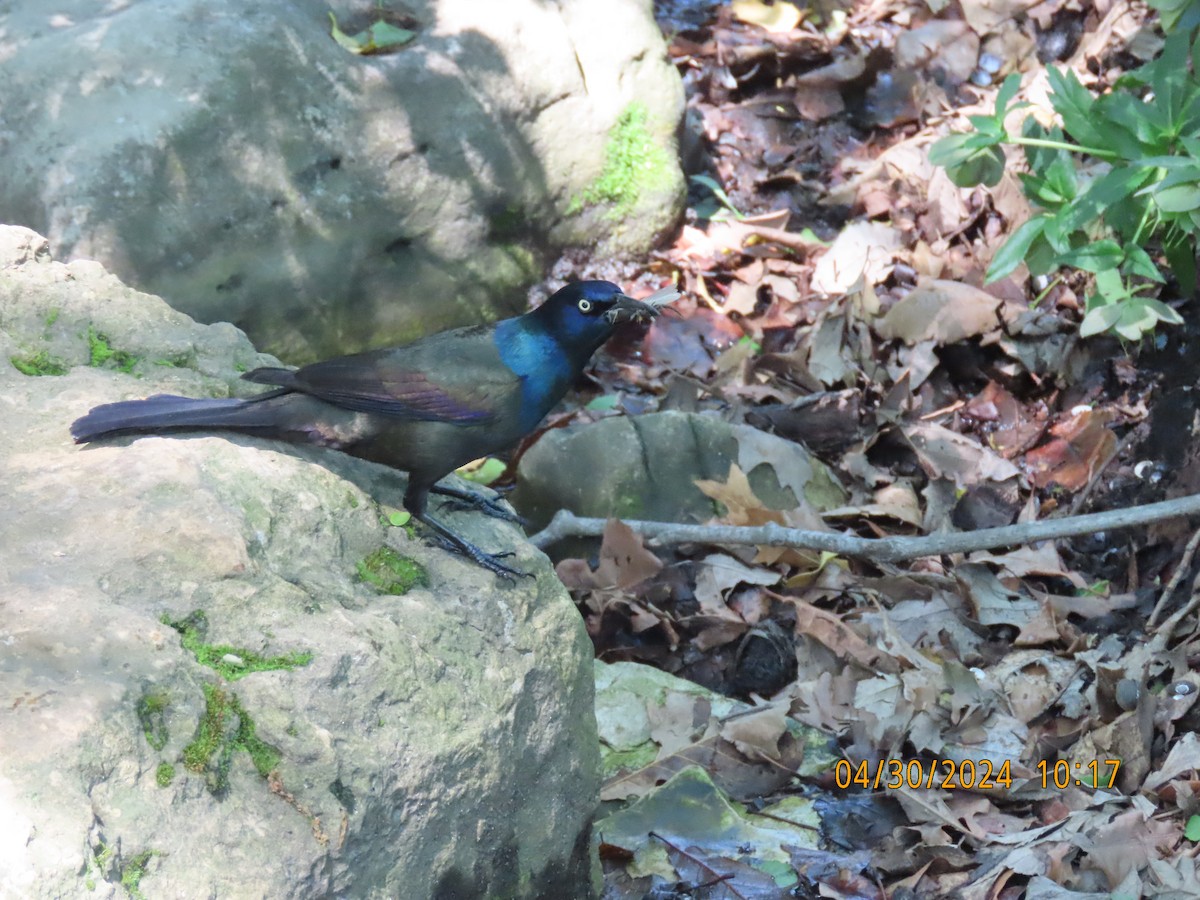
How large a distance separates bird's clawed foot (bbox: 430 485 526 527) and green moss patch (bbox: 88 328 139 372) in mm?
958

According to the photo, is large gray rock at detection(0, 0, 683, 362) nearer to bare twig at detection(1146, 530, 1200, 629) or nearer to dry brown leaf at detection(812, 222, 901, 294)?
dry brown leaf at detection(812, 222, 901, 294)

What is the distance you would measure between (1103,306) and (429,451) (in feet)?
9.04

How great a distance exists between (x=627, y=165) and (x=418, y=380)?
141 inches

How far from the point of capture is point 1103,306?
4680mm

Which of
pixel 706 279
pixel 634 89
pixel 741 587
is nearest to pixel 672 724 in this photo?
pixel 741 587

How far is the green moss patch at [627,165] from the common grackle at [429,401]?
2.91 metres

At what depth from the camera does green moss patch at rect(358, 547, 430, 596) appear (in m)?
3.04

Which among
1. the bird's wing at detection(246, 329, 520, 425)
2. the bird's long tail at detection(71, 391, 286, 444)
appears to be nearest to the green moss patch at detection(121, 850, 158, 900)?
the bird's long tail at detection(71, 391, 286, 444)

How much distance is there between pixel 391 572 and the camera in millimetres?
3109

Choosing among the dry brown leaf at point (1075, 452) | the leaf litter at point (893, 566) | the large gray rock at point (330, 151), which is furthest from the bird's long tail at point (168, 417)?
the dry brown leaf at point (1075, 452)

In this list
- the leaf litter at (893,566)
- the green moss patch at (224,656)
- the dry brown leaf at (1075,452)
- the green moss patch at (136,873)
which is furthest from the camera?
the dry brown leaf at (1075,452)

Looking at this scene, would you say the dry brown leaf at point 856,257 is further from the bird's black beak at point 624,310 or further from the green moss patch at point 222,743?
the green moss patch at point 222,743

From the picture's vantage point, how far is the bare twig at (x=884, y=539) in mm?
4242
